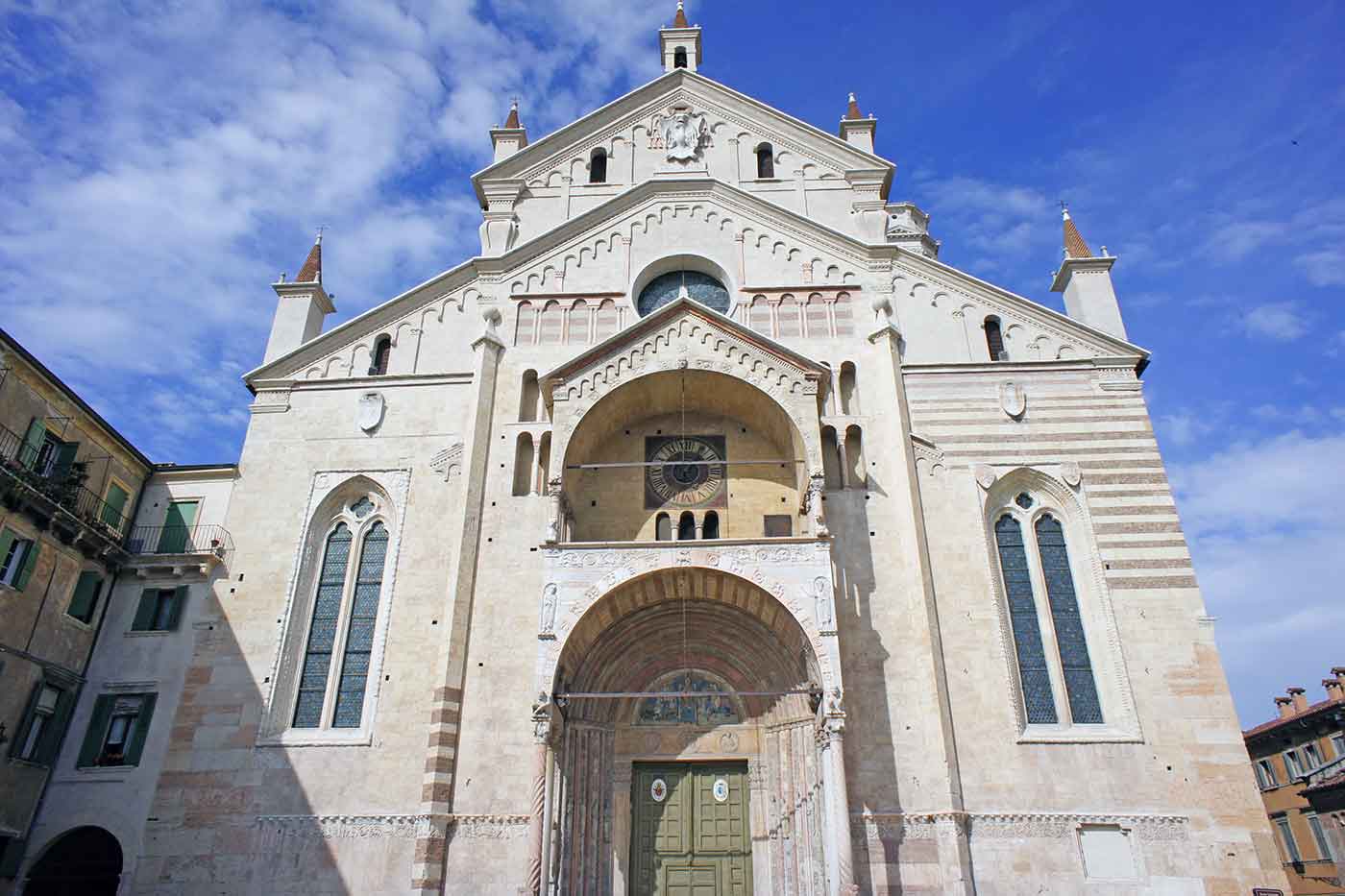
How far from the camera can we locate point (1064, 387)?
19.2 metres

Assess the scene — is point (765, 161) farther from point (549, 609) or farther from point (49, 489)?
point (49, 489)

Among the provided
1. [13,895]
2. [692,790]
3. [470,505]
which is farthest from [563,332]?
[13,895]

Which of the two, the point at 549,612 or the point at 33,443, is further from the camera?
the point at 33,443

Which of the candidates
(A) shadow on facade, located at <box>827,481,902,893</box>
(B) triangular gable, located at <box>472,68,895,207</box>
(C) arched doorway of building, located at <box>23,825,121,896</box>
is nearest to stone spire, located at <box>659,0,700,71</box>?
(B) triangular gable, located at <box>472,68,895,207</box>

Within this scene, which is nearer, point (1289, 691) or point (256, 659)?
point (256, 659)

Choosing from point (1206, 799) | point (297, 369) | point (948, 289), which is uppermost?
point (948, 289)

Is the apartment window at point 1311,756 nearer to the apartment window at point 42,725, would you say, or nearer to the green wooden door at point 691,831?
the green wooden door at point 691,831

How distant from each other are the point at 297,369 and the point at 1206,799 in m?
19.9

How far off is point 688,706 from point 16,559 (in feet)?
Answer: 41.9

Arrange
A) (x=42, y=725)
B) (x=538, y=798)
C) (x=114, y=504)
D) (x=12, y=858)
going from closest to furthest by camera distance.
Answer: (x=538, y=798)
(x=12, y=858)
(x=42, y=725)
(x=114, y=504)

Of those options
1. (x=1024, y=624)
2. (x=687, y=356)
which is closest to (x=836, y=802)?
(x=1024, y=624)

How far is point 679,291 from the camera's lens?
21.0 meters

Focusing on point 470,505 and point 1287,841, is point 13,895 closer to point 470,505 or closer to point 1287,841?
point 470,505

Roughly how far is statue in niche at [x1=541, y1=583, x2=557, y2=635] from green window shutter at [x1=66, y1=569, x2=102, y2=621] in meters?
9.37
